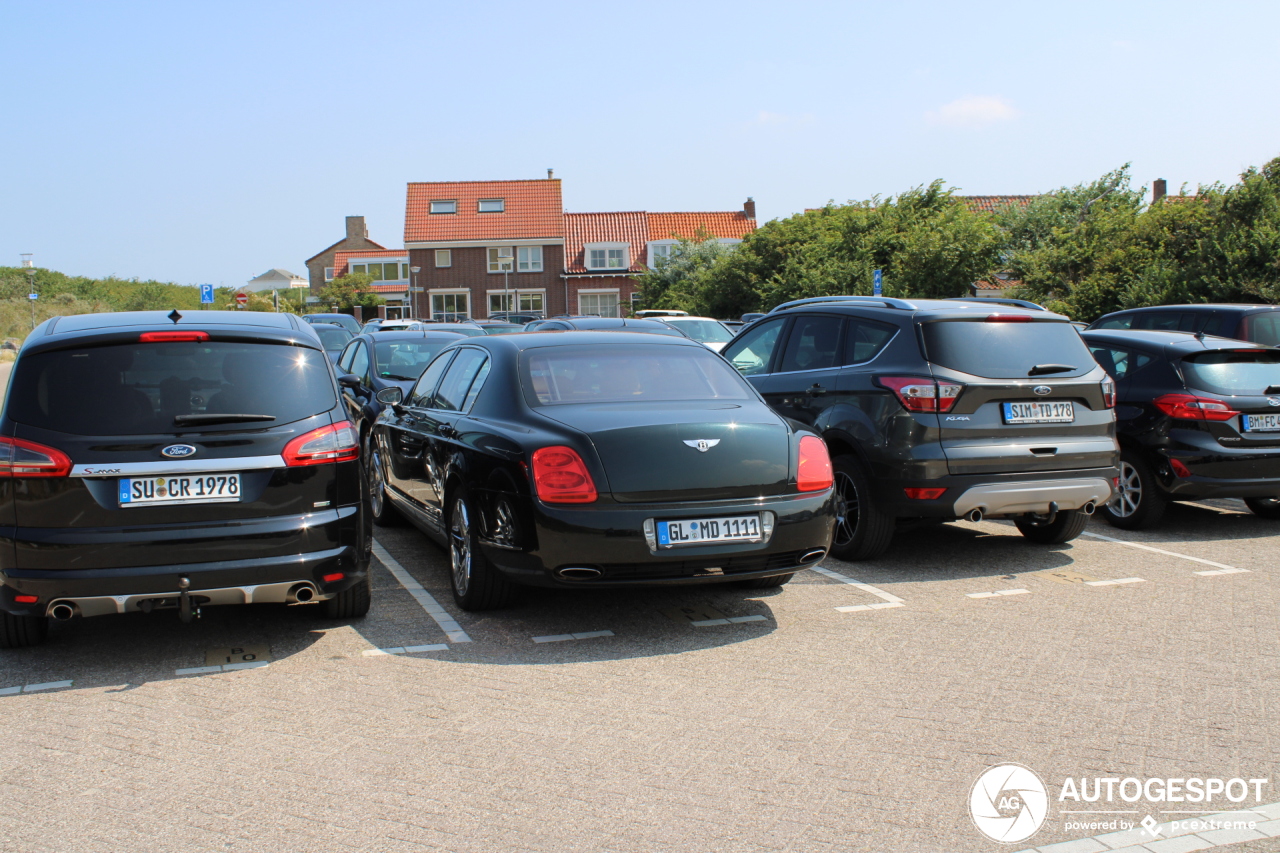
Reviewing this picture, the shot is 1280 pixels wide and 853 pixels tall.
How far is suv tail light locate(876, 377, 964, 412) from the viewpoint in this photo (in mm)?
6734

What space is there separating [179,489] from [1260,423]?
7.49m

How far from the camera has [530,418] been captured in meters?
5.62

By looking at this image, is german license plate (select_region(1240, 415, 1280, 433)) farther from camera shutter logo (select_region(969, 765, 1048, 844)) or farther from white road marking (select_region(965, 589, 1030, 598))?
camera shutter logo (select_region(969, 765, 1048, 844))

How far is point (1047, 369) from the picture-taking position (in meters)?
6.98

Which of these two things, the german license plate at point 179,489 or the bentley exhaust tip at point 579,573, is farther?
the bentley exhaust tip at point 579,573

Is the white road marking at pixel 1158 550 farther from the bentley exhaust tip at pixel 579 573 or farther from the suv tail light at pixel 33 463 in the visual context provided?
the suv tail light at pixel 33 463

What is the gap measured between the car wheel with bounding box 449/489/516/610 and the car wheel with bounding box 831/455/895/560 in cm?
240

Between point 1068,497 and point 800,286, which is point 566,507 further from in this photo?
point 800,286

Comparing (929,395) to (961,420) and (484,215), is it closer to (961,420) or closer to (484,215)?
(961,420)

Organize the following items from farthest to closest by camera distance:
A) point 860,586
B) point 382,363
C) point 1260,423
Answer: point 382,363 < point 1260,423 < point 860,586

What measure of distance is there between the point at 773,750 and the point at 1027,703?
4.04 ft

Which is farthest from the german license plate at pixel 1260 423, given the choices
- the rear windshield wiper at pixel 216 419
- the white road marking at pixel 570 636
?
the rear windshield wiper at pixel 216 419

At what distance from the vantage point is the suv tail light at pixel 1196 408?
8000mm

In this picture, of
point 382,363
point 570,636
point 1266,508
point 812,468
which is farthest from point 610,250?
point 570,636
